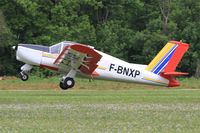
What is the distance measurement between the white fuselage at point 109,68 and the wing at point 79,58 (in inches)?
13.9

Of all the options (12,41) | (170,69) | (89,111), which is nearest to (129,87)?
(170,69)

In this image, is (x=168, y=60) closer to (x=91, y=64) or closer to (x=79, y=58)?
(x=91, y=64)

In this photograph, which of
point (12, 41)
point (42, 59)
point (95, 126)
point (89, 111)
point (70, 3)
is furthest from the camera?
point (70, 3)

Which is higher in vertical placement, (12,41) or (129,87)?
(129,87)

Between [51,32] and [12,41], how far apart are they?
4154 mm

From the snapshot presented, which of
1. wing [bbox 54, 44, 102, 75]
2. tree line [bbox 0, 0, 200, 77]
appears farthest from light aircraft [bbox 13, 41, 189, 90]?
tree line [bbox 0, 0, 200, 77]

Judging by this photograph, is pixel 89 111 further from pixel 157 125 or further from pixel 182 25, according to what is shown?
pixel 182 25

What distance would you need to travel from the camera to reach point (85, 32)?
59.6 meters

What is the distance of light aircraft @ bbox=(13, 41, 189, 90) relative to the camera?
29188mm

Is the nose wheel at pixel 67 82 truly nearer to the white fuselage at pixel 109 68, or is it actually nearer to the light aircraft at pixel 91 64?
the light aircraft at pixel 91 64

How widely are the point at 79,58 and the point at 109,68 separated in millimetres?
1628

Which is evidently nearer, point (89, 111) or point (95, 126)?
point (95, 126)

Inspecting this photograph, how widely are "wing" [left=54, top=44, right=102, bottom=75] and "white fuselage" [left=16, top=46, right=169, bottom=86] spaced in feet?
1.16

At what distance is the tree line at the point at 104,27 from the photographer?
190 feet
